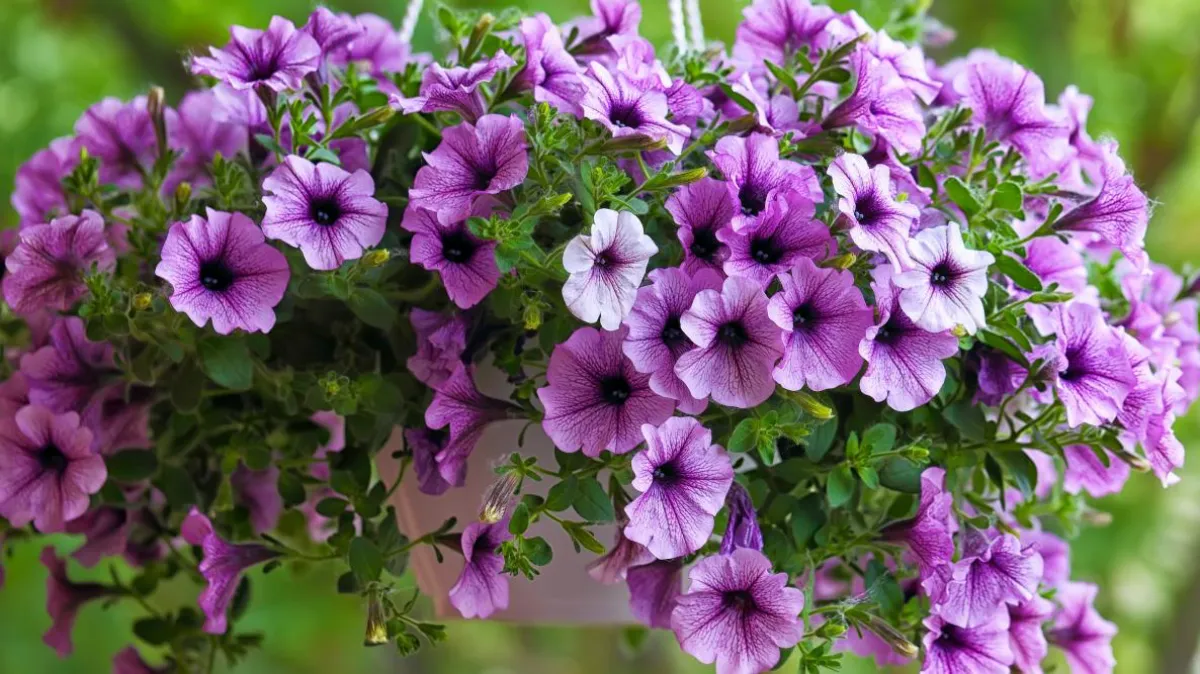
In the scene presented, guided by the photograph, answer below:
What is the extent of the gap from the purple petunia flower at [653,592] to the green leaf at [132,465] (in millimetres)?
310

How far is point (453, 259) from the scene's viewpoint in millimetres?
608

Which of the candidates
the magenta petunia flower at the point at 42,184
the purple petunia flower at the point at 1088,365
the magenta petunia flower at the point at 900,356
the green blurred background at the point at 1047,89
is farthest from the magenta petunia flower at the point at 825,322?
the green blurred background at the point at 1047,89

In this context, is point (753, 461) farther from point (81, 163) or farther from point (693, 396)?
point (81, 163)

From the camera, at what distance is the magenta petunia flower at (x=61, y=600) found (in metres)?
0.77

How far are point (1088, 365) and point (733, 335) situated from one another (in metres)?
0.20

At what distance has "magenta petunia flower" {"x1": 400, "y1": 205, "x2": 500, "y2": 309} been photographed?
1.96 feet

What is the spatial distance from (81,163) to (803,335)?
0.46 meters

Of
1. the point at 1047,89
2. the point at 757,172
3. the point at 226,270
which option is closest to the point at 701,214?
the point at 757,172

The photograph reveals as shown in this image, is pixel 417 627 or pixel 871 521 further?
pixel 871 521

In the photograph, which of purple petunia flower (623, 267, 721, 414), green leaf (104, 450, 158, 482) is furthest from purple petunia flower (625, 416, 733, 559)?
green leaf (104, 450, 158, 482)

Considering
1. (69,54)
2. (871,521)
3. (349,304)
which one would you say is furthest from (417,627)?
(69,54)

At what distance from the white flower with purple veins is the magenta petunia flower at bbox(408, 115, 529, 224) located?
6cm

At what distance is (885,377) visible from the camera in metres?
0.56

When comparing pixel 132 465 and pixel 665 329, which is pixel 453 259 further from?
pixel 132 465
